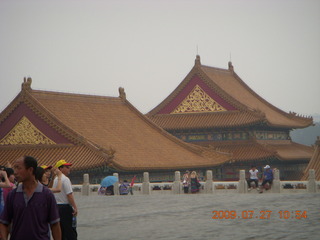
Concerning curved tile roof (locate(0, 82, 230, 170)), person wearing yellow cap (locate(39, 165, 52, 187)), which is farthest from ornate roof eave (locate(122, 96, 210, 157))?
person wearing yellow cap (locate(39, 165, 52, 187))

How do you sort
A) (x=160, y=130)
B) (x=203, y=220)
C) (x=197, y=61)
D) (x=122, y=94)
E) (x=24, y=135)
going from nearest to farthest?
(x=203, y=220)
(x=24, y=135)
(x=160, y=130)
(x=122, y=94)
(x=197, y=61)

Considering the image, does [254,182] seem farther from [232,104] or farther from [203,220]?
[232,104]

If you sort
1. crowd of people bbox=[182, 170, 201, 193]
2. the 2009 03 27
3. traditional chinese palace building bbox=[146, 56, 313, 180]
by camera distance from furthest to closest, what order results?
traditional chinese palace building bbox=[146, 56, 313, 180]
crowd of people bbox=[182, 170, 201, 193]
the 2009 03 27

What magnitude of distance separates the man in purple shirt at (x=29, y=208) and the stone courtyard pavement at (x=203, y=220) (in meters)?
6.62

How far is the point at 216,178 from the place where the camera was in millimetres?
48625

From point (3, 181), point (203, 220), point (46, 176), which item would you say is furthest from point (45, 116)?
point (46, 176)

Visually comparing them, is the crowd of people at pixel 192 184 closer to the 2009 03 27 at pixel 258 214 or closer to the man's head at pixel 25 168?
the 2009 03 27 at pixel 258 214

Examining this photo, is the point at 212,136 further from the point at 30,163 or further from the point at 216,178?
the point at 30,163

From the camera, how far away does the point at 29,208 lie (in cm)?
835

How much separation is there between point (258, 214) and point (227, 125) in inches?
1307

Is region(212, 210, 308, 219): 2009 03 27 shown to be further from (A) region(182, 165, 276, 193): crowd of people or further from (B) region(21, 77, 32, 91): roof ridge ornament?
(B) region(21, 77, 32, 91): roof ridge ornament

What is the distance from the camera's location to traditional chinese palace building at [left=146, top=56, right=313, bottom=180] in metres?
51.8

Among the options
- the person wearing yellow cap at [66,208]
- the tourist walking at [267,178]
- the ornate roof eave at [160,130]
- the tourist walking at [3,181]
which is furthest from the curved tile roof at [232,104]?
the person wearing yellow cap at [66,208]

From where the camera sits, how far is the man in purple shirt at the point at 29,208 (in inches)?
328
